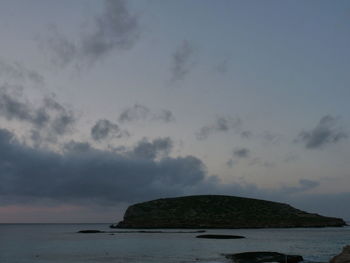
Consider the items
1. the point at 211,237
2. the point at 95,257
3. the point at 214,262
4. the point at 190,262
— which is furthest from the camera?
the point at 211,237

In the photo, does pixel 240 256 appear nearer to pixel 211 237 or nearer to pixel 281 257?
pixel 281 257

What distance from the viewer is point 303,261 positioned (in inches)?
2320

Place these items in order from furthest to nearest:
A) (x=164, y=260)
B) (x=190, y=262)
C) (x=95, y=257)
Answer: (x=95, y=257) → (x=164, y=260) → (x=190, y=262)

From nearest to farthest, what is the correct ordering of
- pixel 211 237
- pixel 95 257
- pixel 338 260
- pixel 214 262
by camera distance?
pixel 338 260, pixel 214 262, pixel 95 257, pixel 211 237

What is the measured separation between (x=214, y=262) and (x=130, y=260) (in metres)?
15.7

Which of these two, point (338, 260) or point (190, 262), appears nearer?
point (338, 260)

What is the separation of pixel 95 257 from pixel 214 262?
24940 mm

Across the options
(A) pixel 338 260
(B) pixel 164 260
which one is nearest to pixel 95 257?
(B) pixel 164 260

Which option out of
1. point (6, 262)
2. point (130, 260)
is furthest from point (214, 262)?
point (6, 262)

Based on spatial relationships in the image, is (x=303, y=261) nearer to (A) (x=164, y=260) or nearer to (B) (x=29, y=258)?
(A) (x=164, y=260)

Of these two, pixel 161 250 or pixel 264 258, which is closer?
pixel 264 258

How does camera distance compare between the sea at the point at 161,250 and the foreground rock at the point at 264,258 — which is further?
the sea at the point at 161,250

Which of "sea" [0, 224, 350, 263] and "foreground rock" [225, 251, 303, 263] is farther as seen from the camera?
"sea" [0, 224, 350, 263]

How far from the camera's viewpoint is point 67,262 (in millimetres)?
65688
